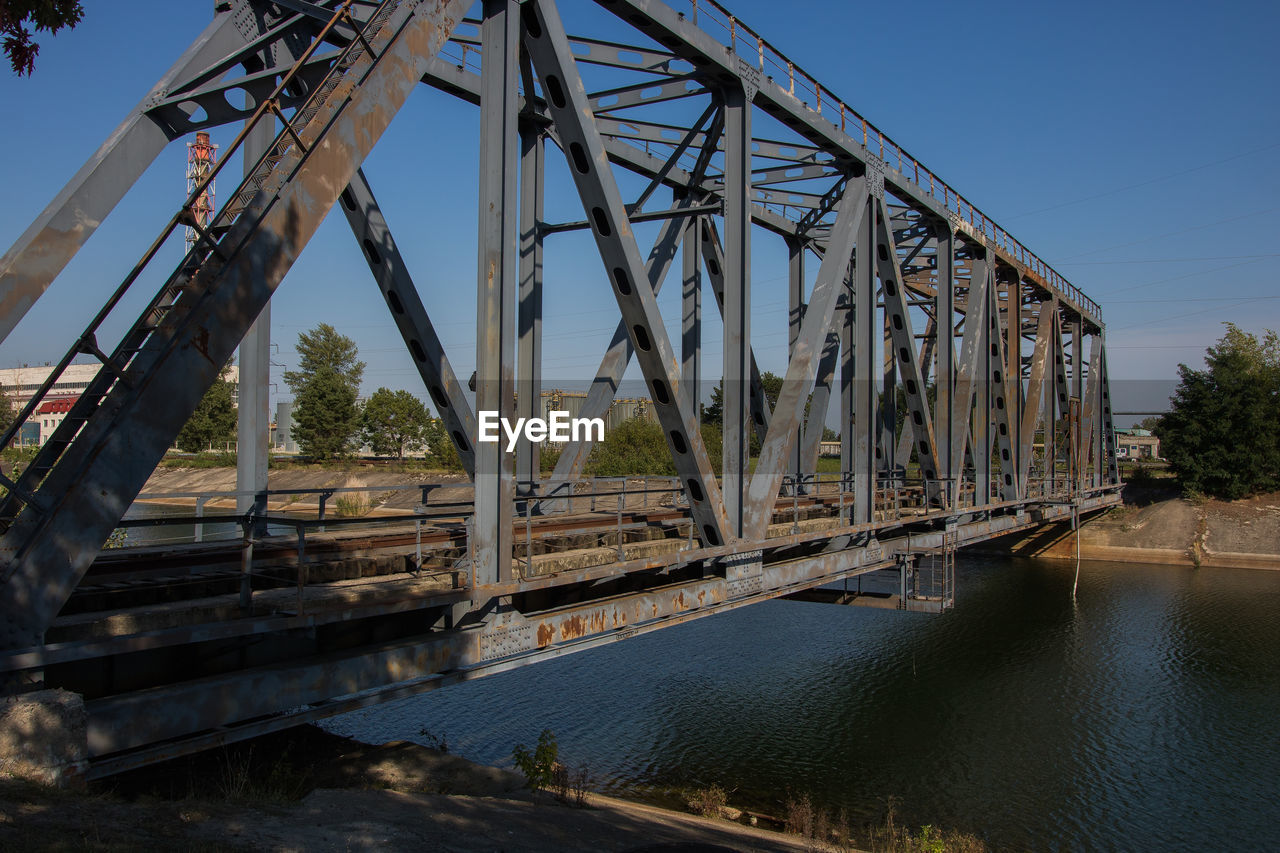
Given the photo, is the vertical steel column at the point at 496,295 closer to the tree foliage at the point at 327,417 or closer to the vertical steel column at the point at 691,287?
the vertical steel column at the point at 691,287

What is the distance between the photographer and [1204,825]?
1583 centimetres

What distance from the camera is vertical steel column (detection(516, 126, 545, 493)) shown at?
14.2 meters

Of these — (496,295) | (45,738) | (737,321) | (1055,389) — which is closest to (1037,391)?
(1055,389)

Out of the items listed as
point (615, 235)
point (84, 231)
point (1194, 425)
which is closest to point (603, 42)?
point (615, 235)

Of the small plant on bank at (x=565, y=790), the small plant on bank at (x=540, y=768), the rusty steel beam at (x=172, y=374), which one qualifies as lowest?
the small plant on bank at (x=565, y=790)

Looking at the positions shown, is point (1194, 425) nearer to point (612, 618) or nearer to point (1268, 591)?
point (1268, 591)

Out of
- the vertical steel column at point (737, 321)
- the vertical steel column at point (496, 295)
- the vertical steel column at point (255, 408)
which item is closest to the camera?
the vertical steel column at point (496, 295)

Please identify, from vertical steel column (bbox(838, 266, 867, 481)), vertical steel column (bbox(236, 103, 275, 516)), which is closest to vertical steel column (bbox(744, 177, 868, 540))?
vertical steel column (bbox(838, 266, 867, 481))

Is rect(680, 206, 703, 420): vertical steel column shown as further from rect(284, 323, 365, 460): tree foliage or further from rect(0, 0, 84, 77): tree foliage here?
rect(284, 323, 365, 460): tree foliage

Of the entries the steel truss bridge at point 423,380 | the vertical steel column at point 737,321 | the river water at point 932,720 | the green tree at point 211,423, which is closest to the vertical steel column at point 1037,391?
the river water at point 932,720

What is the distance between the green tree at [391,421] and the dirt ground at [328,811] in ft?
213

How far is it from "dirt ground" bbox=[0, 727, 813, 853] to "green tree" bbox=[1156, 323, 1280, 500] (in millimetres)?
50265

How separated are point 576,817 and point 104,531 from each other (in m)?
5.83

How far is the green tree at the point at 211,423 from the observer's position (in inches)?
2835
